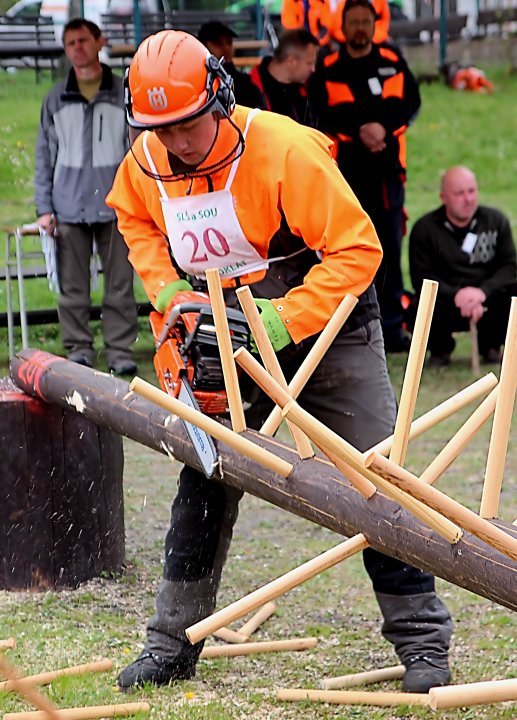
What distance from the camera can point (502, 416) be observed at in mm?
2463

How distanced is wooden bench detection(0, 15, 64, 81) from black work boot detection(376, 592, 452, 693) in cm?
628

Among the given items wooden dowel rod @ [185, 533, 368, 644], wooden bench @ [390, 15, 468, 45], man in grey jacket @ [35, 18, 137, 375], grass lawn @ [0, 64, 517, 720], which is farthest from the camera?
wooden bench @ [390, 15, 468, 45]

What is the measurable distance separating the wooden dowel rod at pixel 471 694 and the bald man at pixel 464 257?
706 cm

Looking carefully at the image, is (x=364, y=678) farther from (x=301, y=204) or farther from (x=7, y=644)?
(x=301, y=204)

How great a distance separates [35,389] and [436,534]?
246 cm

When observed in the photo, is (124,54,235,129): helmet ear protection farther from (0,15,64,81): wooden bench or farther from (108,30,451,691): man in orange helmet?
(0,15,64,81): wooden bench

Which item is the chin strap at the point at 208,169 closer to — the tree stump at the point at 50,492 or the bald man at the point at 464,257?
the tree stump at the point at 50,492

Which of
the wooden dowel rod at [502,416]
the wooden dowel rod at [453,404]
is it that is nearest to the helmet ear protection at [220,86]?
the wooden dowel rod at [453,404]

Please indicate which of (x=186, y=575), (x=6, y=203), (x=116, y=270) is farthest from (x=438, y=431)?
(x=6, y=203)

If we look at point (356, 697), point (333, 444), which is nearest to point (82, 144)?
point (356, 697)

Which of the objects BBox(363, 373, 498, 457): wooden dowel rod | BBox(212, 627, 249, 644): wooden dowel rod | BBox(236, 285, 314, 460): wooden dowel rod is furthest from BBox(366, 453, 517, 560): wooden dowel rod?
BBox(212, 627, 249, 644): wooden dowel rod

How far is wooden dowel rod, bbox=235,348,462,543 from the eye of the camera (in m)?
2.40

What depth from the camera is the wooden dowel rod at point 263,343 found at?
105 inches

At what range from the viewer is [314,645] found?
450 centimetres
